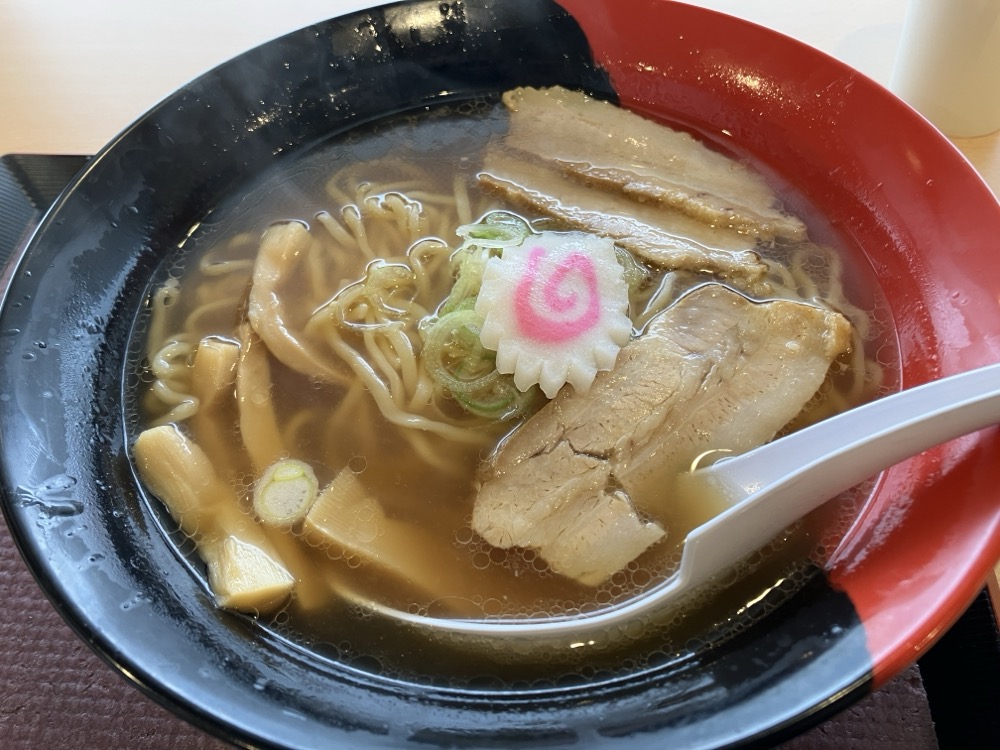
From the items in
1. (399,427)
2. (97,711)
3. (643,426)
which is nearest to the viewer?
(97,711)

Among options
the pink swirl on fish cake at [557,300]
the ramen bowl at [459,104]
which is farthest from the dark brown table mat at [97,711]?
the pink swirl on fish cake at [557,300]

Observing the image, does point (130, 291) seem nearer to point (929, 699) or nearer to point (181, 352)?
point (181, 352)

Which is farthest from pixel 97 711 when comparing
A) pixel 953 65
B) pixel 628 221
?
pixel 953 65

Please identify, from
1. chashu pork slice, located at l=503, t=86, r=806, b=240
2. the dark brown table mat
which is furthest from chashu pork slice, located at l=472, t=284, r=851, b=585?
the dark brown table mat

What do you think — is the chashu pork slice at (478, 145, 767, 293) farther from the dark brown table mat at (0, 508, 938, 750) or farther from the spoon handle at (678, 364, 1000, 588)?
the dark brown table mat at (0, 508, 938, 750)

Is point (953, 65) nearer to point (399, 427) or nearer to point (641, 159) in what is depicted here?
point (641, 159)


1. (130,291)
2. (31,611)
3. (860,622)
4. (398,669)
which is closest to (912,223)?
(860,622)
